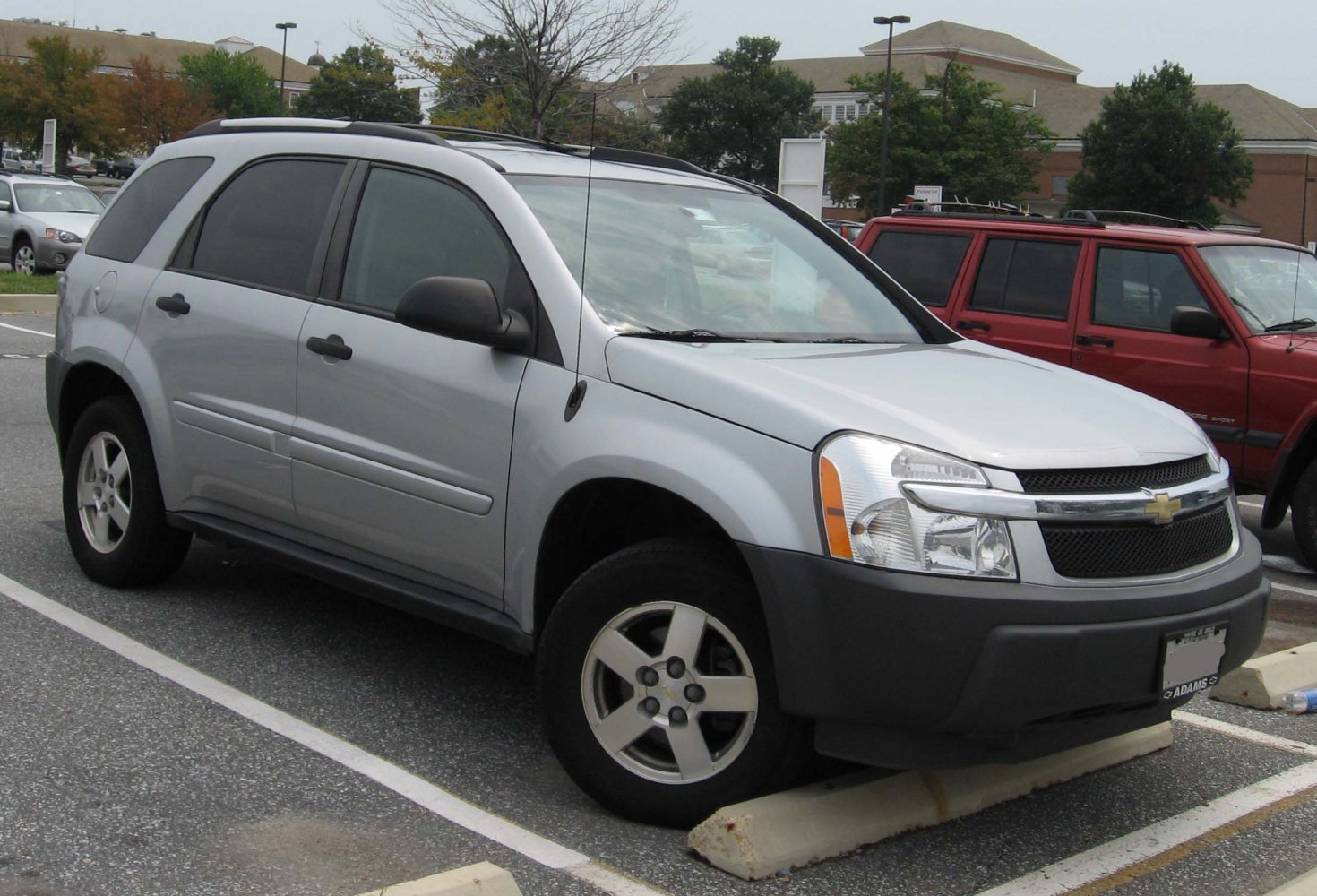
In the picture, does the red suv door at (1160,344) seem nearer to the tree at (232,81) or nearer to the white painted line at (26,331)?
the white painted line at (26,331)

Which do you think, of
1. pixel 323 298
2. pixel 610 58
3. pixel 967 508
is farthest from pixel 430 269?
pixel 610 58

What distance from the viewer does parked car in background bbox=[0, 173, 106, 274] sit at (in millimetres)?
22250

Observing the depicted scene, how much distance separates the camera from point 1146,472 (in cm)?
369

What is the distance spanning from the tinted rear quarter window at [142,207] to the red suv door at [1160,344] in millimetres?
5115

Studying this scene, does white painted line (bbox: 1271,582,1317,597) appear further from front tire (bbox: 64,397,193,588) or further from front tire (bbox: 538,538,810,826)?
front tire (bbox: 64,397,193,588)

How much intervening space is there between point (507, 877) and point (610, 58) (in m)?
23.5

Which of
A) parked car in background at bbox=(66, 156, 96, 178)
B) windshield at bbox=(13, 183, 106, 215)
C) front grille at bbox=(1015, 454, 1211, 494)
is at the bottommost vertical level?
front grille at bbox=(1015, 454, 1211, 494)

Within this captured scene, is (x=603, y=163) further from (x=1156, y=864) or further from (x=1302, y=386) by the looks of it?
(x=1302, y=386)

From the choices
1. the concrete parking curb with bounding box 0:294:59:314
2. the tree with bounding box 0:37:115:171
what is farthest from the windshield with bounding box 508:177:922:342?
the tree with bounding box 0:37:115:171

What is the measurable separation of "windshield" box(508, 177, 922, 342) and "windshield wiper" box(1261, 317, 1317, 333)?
149 inches

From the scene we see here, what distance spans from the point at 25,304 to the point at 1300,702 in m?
16.4

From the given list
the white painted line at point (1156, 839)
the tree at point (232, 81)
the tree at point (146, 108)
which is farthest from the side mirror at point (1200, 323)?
the tree at point (232, 81)

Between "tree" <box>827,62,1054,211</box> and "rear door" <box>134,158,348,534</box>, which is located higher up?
"tree" <box>827,62,1054,211</box>

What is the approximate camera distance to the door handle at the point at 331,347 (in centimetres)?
460
